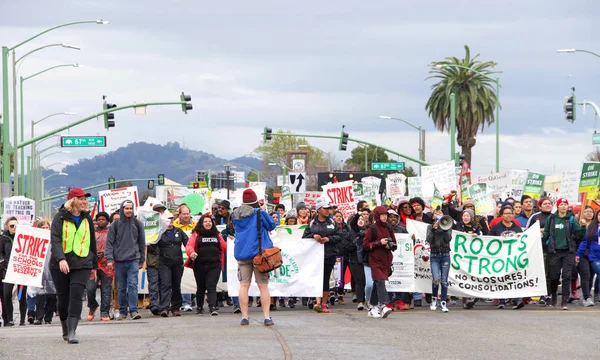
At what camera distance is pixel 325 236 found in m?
19.0

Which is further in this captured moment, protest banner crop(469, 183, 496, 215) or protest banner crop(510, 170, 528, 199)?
protest banner crop(510, 170, 528, 199)

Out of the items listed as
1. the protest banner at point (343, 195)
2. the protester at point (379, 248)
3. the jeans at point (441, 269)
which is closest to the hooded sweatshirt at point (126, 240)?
the protester at point (379, 248)

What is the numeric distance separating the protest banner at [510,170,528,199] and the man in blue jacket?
21504mm

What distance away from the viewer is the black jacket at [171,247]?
1856 cm

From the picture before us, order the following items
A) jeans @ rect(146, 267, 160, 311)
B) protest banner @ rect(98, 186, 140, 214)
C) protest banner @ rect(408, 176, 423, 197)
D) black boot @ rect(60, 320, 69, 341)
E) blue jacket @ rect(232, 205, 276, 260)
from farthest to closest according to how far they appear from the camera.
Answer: protest banner @ rect(408, 176, 423, 197), protest banner @ rect(98, 186, 140, 214), jeans @ rect(146, 267, 160, 311), blue jacket @ rect(232, 205, 276, 260), black boot @ rect(60, 320, 69, 341)

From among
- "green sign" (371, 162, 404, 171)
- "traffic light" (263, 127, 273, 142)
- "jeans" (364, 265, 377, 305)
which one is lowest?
"jeans" (364, 265, 377, 305)

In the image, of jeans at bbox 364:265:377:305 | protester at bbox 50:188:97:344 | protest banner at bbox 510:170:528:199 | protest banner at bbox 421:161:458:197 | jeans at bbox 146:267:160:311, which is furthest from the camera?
protest banner at bbox 510:170:528:199

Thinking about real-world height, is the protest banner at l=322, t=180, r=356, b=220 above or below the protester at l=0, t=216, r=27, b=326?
above

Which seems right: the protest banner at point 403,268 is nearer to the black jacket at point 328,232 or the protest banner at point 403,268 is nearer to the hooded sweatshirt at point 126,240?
the black jacket at point 328,232

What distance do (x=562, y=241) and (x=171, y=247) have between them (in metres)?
6.46

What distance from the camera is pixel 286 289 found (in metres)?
19.3

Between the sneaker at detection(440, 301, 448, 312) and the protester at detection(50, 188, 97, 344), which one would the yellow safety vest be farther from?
the sneaker at detection(440, 301, 448, 312)

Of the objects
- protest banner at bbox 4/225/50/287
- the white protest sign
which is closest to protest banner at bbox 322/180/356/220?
protest banner at bbox 4/225/50/287

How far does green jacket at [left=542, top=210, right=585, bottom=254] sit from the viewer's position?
1872cm
